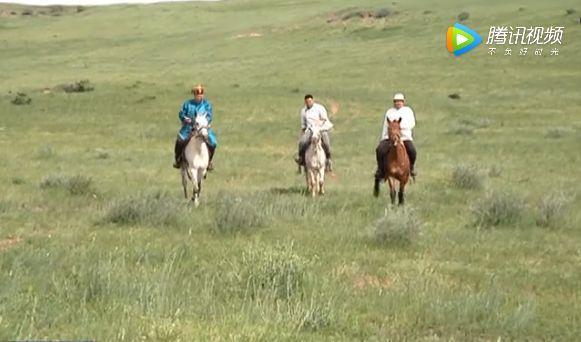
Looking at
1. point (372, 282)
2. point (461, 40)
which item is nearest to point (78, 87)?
point (461, 40)

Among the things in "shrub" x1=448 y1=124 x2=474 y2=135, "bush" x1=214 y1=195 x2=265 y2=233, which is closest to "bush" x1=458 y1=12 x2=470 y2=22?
"shrub" x1=448 y1=124 x2=474 y2=135

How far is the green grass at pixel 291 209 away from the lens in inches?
266

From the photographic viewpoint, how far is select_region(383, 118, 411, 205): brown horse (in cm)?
1459

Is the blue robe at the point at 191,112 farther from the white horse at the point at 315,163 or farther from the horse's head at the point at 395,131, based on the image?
the horse's head at the point at 395,131

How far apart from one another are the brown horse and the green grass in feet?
1.89

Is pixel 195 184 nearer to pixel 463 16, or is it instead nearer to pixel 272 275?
pixel 272 275

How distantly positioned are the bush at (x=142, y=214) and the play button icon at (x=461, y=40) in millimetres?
43894

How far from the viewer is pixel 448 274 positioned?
8.95 meters

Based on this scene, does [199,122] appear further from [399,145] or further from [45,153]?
[45,153]

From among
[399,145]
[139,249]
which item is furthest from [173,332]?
[399,145]

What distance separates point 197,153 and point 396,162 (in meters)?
4.08

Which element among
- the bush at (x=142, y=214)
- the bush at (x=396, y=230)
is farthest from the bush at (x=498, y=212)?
the bush at (x=142, y=214)

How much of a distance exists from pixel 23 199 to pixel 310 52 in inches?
1790

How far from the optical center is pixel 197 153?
51.4ft
